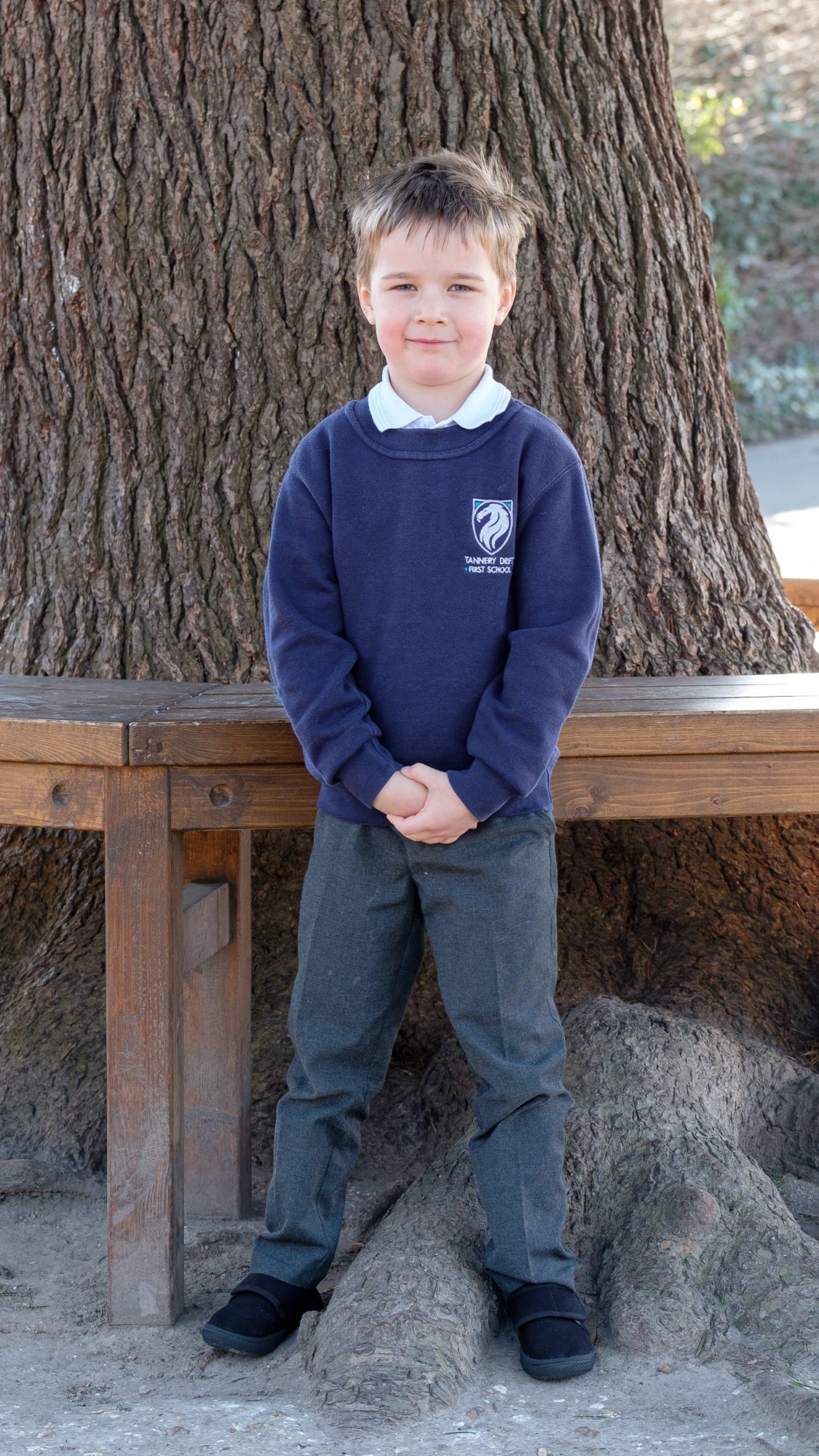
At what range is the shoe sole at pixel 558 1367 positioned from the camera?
2.33 m

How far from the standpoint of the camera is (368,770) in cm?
226

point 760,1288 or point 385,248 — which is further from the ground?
point 385,248

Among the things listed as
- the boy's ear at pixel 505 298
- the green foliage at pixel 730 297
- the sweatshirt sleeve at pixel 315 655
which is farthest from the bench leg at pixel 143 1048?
the green foliage at pixel 730 297

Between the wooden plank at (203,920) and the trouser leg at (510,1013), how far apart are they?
1.57 ft

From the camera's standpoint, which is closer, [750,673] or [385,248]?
[385,248]

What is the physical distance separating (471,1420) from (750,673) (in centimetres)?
163

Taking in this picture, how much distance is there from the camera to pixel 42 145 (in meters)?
3.20

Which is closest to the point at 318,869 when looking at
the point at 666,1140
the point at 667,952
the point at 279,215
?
the point at 666,1140

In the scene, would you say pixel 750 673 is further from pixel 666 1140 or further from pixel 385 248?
pixel 385 248

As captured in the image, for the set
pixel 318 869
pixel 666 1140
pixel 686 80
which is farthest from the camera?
pixel 686 80

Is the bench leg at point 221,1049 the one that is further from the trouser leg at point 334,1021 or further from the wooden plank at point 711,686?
the wooden plank at point 711,686

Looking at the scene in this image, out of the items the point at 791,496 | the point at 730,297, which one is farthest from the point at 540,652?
the point at 730,297

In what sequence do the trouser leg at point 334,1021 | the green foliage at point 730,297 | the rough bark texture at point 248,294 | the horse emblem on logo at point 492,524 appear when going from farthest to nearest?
1. the green foliage at point 730,297
2. the rough bark texture at point 248,294
3. the trouser leg at point 334,1021
4. the horse emblem on logo at point 492,524

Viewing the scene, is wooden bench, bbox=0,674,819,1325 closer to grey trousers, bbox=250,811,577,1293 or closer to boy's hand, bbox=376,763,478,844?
grey trousers, bbox=250,811,577,1293
